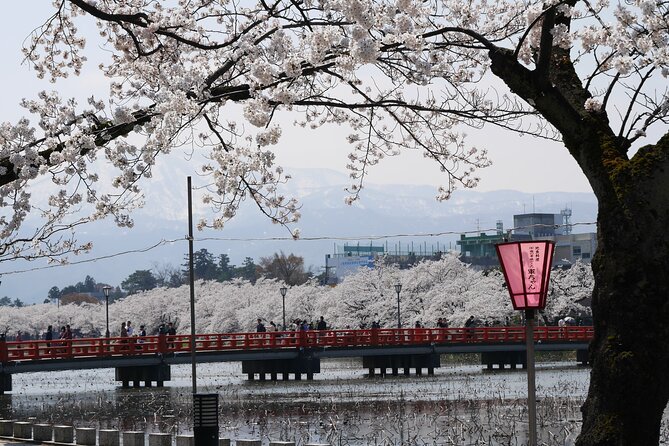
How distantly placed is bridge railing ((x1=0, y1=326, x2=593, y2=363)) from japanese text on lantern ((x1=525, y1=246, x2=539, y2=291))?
1126 inches

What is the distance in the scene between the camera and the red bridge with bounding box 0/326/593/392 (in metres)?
39.0

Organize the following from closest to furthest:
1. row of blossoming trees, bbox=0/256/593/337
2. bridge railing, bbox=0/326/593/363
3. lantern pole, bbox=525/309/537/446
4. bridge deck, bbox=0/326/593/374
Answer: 1. lantern pole, bbox=525/309/537/446
2. bridge deck, bbox=0/326/593/374
3. bridge railing, bbox=0/326/593/363
4. row of blossoming trees, bbox=0/256/593/337

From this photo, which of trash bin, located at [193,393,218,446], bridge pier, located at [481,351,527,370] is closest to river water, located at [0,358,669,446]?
bridge pier, located at [481,351,527,370]

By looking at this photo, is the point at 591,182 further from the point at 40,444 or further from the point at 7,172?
the point at 40,444

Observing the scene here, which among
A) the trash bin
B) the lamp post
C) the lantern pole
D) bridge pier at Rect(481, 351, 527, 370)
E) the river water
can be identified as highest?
the lamp post

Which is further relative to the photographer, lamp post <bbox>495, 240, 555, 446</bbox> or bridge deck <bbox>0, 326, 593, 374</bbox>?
bridge deck <bbox>0, 326, 593, 374</bbox>

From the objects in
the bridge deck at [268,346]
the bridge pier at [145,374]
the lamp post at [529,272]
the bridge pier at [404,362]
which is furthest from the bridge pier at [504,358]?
the lamp post at [529,272]

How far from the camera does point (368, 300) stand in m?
73.1

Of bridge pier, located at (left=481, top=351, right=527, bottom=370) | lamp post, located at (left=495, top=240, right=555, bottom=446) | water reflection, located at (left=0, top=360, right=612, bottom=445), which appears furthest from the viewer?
bridge pier, located at (left=481, top=351, right=527, bottom=370)

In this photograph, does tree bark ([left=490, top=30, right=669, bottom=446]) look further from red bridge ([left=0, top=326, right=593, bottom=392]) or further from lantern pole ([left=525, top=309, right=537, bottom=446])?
red bridge ([left=0, top=326, right=593, bottom=392])

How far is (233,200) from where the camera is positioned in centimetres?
1488

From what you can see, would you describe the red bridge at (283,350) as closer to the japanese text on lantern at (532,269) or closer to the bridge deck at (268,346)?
the bridge deck at (268,346)

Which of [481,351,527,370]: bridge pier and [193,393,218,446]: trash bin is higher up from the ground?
[193,393,218,446]: trash bin

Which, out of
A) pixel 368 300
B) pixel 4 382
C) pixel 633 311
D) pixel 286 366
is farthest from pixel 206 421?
pixel 368 300
